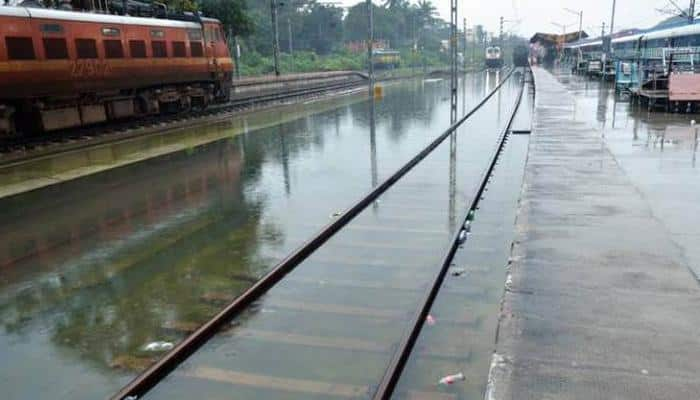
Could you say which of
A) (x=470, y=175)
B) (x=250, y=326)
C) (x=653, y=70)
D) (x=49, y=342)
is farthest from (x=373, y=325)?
(x=653, y=70)

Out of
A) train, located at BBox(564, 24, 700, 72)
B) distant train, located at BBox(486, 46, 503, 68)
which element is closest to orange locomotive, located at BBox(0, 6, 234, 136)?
train, located at BBox(564, 24, 700, 72)

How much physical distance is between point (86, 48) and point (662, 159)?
48.7ft

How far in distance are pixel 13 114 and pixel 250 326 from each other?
42.8 feet

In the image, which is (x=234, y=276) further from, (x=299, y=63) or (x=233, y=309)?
(x=299, y=63)

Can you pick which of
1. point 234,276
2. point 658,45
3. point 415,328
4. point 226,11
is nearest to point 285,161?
point 234,276

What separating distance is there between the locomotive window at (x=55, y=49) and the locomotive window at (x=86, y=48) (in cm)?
A: 44

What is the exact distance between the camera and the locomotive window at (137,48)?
17620 millimetres

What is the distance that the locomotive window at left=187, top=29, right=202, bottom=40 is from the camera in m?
20.7

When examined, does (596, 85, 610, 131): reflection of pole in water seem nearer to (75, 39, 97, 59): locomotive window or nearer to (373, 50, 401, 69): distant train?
(75, 39, 97, 59): locomotive window

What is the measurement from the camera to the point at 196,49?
21.1 meters

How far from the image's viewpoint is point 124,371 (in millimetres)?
4754

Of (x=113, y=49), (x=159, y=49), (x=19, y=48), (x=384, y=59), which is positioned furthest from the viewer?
(x=384, y=59)

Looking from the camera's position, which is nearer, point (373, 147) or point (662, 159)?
point (662, 159)

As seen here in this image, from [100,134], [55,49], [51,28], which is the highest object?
[51,28]
